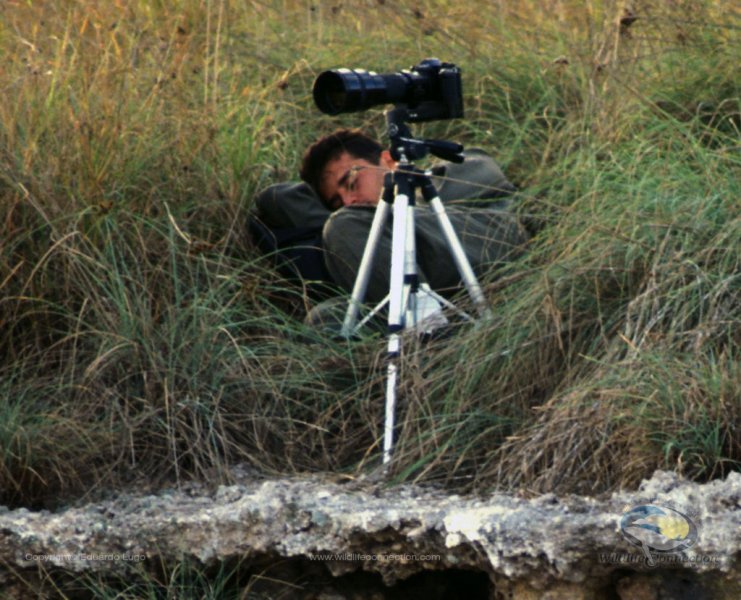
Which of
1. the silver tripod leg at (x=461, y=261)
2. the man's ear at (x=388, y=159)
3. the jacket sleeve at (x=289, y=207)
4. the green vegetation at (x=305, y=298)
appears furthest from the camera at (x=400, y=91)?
the jacket sleeve at (x=289, y=207)

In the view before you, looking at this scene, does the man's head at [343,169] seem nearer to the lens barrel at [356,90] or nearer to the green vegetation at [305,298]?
the green vegetation at [305,298]

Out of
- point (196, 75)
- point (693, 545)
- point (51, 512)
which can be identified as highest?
point (196, 75)

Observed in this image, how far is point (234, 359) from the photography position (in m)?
4.00

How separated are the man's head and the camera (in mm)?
690

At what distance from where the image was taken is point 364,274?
4137mm

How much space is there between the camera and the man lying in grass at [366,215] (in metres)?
4.44

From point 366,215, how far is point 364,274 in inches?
15.9

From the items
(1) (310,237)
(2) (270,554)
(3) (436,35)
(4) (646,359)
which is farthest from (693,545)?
(3) (436,35)

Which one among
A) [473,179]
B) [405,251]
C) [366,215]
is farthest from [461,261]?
[473,179]

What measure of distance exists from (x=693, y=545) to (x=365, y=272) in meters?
1.56

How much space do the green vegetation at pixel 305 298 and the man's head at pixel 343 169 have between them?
0.19 meters

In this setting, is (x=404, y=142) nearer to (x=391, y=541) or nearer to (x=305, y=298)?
(x=305, y=298)

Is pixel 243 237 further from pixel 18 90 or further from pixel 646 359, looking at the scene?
pixel 646 359

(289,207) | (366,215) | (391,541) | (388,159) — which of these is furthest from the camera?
(289,207)
